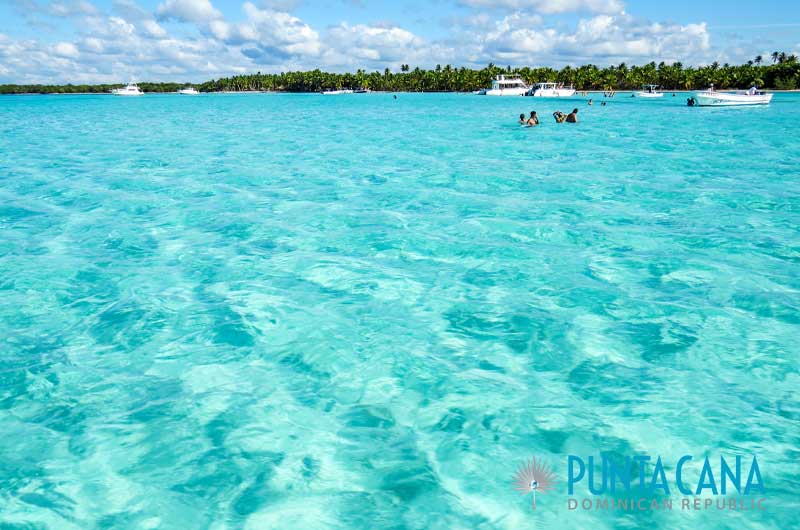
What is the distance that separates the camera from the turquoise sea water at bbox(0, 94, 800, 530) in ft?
17.2

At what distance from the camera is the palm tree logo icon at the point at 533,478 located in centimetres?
534

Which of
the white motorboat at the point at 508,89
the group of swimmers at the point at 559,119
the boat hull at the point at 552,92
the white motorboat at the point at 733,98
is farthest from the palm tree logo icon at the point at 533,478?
the white motorboat at the point at 508,89

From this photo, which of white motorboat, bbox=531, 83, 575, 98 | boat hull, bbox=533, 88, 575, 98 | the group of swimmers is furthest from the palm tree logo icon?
boat hull, bbox=533, 88, 575, 98

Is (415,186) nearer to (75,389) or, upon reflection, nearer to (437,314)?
(437,314)

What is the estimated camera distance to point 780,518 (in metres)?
4.86

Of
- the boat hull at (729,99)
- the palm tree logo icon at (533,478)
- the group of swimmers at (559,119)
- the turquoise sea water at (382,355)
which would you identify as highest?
the boat hull at (729,99)

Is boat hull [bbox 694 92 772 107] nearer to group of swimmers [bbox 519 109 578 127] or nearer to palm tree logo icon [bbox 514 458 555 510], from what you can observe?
group of swimmers [bbox 519 109 578 127]

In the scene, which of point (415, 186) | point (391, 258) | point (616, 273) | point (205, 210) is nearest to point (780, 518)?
point (616, 273)

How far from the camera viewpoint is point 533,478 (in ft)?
18.1

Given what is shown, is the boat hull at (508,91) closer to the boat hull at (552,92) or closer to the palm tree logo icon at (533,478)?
the boat hull at (552,92)

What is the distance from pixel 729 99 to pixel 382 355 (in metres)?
77.6

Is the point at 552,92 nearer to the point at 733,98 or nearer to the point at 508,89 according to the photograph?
the point at 508,89

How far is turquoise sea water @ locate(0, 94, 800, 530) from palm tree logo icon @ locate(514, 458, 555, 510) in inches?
3.5

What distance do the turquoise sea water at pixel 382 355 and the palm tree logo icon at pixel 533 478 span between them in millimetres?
88
